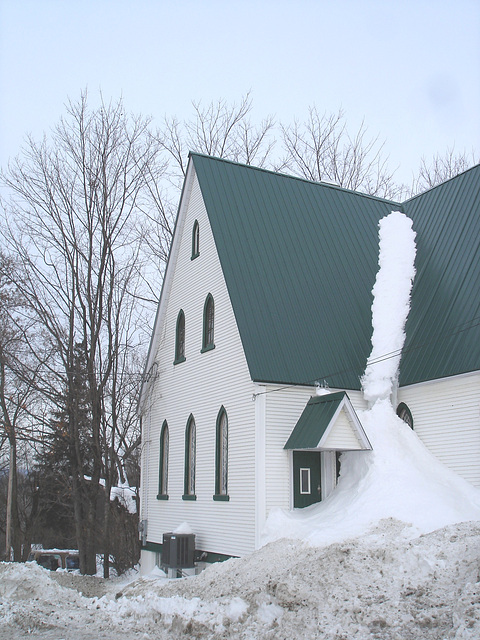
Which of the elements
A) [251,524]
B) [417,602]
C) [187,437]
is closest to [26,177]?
[187,437]

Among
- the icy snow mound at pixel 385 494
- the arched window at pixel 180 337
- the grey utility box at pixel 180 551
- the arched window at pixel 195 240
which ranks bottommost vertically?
the grey utility box at pixel 180 551

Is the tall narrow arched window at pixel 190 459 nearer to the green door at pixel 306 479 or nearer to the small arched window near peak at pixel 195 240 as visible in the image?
the green door at pixel 306 479

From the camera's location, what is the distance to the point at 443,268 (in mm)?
17953

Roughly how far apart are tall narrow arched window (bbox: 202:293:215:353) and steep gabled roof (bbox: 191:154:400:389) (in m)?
1.75

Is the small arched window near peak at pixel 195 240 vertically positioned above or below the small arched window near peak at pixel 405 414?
above

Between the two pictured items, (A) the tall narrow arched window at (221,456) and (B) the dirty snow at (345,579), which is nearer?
(B) the dirty snow at (345,579)

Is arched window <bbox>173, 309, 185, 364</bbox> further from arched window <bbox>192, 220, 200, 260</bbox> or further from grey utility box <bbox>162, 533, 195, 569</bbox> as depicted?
grey utility box <bbox>162, 533, 195, 569</bbox>

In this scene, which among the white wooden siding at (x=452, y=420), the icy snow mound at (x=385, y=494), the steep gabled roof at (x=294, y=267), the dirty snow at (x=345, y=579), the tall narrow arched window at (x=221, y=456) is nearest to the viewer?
the dirty snow at (x=345, y=579)

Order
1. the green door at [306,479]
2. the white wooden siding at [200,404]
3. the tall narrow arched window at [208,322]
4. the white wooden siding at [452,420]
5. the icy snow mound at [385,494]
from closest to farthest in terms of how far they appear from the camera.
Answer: the icy snow mound at [385,494]
the white wooden siding at [452,420]
the green door at [306,479]
the white wooden siding at [200,404]
the tall narrow arched window at [208,322]

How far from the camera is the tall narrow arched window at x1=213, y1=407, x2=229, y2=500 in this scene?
16.7m

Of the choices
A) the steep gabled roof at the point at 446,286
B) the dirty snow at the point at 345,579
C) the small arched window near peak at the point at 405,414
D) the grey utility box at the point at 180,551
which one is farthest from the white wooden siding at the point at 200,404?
the steep gabled roof at the point at 446,286

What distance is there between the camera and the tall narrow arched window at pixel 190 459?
18297mm

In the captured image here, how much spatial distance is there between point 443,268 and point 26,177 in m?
18.0

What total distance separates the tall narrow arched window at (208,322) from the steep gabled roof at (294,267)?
1.75 meters
